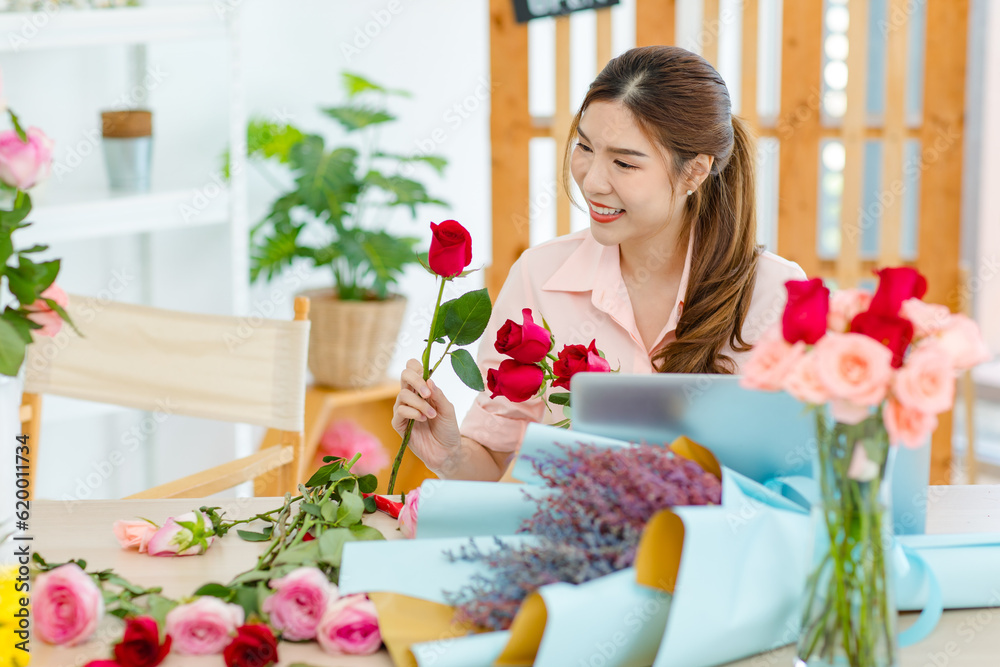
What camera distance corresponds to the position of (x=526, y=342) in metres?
1.09

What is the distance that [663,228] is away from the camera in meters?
1.69

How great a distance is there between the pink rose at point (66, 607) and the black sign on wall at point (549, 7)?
7.18ft

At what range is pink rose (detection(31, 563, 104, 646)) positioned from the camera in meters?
0.88

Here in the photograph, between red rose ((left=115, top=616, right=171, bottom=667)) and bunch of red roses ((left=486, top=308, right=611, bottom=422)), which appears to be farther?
bunch of red roses ((left=486, top=308, right=611, bottom=422))

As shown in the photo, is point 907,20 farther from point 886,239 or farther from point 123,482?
point 123,482

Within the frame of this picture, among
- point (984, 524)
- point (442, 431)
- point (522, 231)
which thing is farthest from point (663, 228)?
point (522, 231)

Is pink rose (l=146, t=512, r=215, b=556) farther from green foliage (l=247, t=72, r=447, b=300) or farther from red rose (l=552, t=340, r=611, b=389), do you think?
green foliage (l=247, t=72, r=447, b=300)

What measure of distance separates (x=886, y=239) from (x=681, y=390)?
216cm

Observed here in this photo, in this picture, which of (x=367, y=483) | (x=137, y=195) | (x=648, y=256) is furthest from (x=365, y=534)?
(x=137, y=195)

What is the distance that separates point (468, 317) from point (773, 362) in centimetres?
44

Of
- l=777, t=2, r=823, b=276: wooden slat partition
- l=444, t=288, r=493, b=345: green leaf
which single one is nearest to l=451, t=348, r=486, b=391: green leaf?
l=444, t=288, r=493, b=345: green leaf

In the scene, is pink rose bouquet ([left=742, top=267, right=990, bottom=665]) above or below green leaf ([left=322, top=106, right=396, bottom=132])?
below

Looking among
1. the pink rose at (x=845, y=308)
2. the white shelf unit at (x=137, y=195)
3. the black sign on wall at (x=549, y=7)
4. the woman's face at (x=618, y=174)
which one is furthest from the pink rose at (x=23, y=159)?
the black sign on wall at (x=549, y=7)

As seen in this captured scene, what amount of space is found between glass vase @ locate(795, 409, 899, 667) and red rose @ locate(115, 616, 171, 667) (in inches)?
21.4
